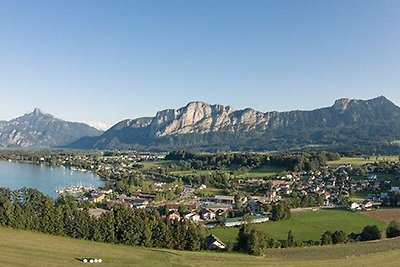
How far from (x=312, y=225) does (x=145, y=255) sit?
2449cm

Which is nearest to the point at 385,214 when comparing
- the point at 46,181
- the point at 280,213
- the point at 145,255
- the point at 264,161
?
the point at 280,213

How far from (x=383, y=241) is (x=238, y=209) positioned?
69.0 feet

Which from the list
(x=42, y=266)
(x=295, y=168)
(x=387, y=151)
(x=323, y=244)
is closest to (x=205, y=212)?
(x=323, y=244)

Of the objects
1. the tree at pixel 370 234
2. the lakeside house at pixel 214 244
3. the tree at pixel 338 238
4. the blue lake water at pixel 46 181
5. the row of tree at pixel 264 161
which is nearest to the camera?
the lakeside house at pixel 214 244

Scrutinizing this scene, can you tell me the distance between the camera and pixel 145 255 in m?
29.3

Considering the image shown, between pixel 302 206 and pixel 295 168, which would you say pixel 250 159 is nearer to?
pixel 295 168

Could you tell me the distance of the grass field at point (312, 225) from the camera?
42469 mm

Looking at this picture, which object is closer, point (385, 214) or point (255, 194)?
point (385, 214)

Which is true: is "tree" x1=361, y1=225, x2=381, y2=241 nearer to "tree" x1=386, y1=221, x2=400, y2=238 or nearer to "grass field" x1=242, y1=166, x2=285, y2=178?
"tree" x1=386, y1=221, x2=400, y2=238

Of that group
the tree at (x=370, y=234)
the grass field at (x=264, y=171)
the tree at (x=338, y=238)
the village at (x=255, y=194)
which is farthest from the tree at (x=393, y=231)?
the grass field at (x=264, y=171)

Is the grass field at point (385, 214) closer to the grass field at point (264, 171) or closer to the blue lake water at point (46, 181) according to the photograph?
the grass field at point (264, 171)

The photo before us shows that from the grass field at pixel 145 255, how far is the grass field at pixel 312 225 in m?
7.51

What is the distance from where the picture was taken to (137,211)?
3641cm

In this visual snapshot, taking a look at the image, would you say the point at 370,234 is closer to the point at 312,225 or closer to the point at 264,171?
the point at 312,225
